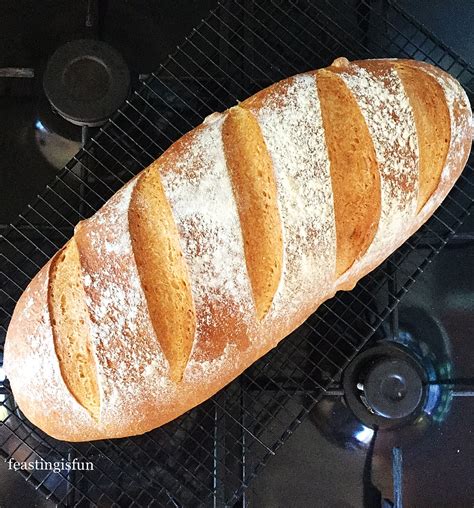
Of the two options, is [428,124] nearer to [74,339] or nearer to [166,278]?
[166,278]

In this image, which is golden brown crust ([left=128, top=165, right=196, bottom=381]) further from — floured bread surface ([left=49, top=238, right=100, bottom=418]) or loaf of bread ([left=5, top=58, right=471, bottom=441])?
floured bread surface ([left=49, top=238, right=100, bottom=418])

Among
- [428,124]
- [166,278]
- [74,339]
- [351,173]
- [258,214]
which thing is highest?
[428,124]

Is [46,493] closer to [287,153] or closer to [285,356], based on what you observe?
[285,356]

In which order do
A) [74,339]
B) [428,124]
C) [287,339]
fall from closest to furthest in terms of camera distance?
[74,339] → [428,124] → [287,339]

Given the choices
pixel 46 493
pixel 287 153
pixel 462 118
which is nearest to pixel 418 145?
pixel 462 118

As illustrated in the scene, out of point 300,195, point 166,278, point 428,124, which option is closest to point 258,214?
point 300,195
